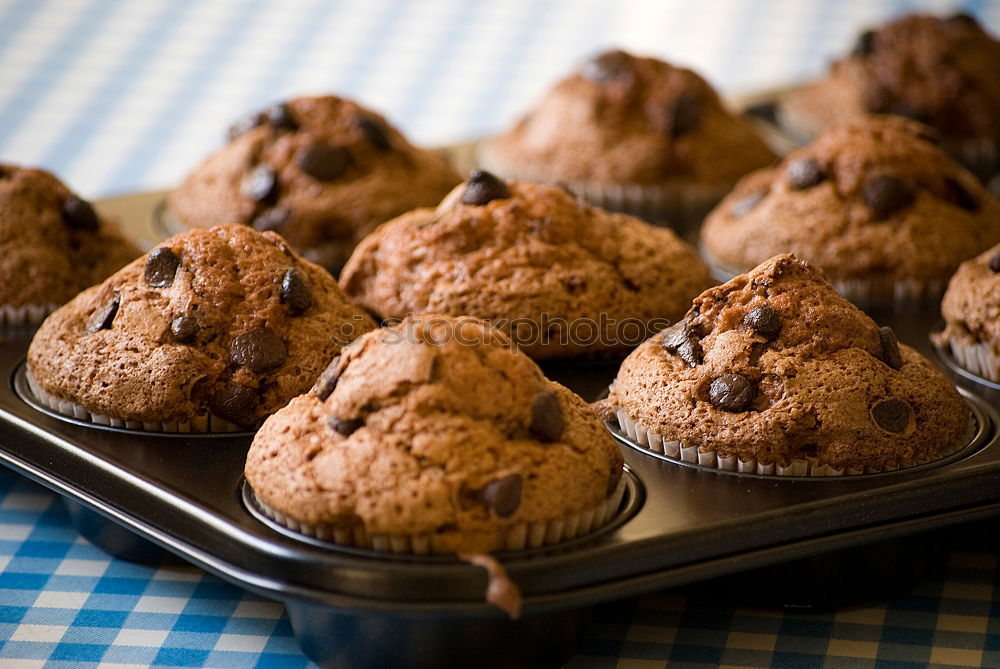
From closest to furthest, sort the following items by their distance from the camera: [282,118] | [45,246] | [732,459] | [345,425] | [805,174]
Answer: [345,425] → [732,459] → [45,246] → [805,174] → [282,118]

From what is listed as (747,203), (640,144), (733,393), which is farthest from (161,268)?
(640,144)

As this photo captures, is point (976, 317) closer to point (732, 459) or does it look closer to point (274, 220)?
point (732, 459)

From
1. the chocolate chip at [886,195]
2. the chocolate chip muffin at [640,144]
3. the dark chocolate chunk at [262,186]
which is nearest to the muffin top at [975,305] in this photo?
the chocolate chip at [886,195]

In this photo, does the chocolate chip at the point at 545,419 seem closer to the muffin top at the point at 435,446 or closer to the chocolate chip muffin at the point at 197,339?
the muffin top at the point at 435,446

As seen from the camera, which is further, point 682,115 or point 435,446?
point 682,115

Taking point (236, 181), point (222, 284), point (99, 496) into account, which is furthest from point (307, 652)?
point (236, 181)

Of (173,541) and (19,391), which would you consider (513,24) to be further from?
(173,541)
